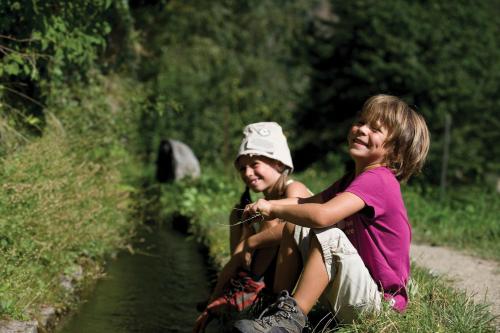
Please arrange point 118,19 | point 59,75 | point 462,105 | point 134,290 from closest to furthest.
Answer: point 134,290, point 59,75, point 118,19, point 462,105

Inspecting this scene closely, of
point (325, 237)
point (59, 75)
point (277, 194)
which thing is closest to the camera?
point (325, 237)

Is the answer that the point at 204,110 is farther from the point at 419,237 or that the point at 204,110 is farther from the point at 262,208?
the point at 262,208

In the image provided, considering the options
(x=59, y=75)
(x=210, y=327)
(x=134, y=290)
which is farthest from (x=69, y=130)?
(x=210, y=327)

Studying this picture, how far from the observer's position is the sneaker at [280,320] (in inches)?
113

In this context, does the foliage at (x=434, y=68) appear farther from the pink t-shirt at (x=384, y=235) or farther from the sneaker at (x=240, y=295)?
the pink t-shirt at (x=384, y=235)

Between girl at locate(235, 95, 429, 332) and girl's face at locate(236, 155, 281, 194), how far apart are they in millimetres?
317

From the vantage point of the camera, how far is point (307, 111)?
1745 cm

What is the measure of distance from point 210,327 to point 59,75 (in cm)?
312

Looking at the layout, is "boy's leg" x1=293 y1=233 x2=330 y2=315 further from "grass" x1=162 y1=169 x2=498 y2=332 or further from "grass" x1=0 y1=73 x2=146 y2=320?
"grass" x1=0 y1=73 x2=146 y2=320

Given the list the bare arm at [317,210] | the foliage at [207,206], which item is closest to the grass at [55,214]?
the foliage at [207,206]

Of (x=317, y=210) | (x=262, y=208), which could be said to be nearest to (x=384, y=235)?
(x=317, y=210)

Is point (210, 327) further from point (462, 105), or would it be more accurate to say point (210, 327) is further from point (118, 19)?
point (462, 105)

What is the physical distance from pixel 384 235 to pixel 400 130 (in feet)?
1.67

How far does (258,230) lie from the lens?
12.6 ft
